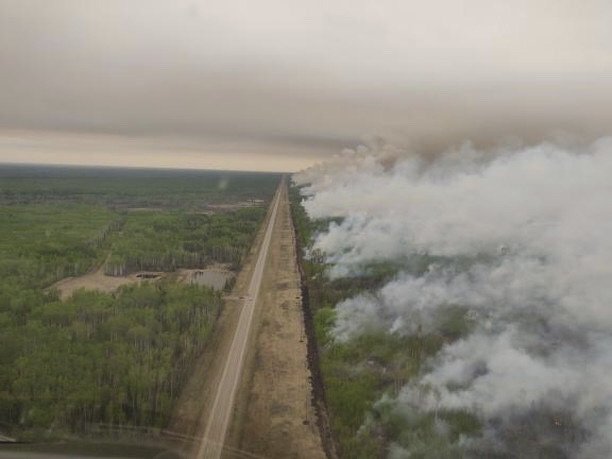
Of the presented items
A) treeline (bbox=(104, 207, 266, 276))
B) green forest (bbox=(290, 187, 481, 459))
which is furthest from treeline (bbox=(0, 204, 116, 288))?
green forest (bbox=(290, 187, 481, 459))

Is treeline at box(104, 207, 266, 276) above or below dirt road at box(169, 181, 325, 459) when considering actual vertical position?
above

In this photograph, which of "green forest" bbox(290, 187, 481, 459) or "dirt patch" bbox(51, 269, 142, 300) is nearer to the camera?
"green forest" bbox(290, 187, 481, 459)

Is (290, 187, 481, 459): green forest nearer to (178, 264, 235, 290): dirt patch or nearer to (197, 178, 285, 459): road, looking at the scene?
(197, 178, 285, 459): road

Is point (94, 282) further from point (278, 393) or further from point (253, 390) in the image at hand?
point (278, 393)

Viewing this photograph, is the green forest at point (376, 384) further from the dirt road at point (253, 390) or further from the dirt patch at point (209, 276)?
the dirt patch at point (209, 276)

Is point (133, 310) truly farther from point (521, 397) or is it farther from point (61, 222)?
point (61, 222)

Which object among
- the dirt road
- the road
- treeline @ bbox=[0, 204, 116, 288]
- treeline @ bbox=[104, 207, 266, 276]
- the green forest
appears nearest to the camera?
the road

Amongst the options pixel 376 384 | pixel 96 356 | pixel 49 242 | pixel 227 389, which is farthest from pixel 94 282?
pixel 376 384
